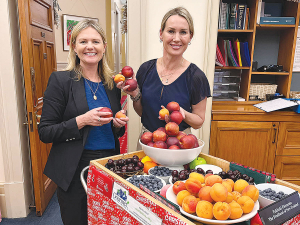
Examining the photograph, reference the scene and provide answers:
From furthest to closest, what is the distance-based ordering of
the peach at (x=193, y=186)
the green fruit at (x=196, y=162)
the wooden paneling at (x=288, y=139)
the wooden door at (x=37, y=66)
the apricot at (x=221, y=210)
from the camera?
the wooden paneling at (x=288, y=139) → the wooden door at (x=37, y=66) → the green fruit at (x=196, y=162) → the peach at (x=193, y=186) → the apricot at (x=221, y=210)

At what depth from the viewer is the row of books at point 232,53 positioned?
2.69 metres

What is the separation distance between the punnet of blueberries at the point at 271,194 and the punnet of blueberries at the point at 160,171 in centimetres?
39

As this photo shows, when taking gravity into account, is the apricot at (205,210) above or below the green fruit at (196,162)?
above

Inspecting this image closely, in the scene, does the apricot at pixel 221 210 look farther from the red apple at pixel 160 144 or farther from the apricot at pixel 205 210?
the red apple at pixel 160 144

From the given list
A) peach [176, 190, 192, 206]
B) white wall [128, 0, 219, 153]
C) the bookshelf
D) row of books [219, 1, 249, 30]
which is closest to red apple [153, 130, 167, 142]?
peach [176, 190, 192, 206]

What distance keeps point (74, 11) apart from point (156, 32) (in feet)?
9.05

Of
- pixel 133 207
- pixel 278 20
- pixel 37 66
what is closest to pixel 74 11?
pixel 37 66

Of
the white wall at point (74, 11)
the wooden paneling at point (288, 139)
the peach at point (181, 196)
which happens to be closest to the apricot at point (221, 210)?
the peach at point (181, 196)

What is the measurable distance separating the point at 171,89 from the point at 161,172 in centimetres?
53

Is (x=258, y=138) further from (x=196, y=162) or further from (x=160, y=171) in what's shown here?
(x=160, y=171)

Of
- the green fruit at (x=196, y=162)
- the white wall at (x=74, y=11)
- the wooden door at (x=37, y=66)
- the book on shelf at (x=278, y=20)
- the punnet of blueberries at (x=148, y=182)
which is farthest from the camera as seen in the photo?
the white wall at (x=74, y=11)

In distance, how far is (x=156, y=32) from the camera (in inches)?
98.7

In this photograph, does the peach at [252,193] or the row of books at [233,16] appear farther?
the row of books at [233,16]

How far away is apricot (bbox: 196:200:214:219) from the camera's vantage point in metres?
0.74
